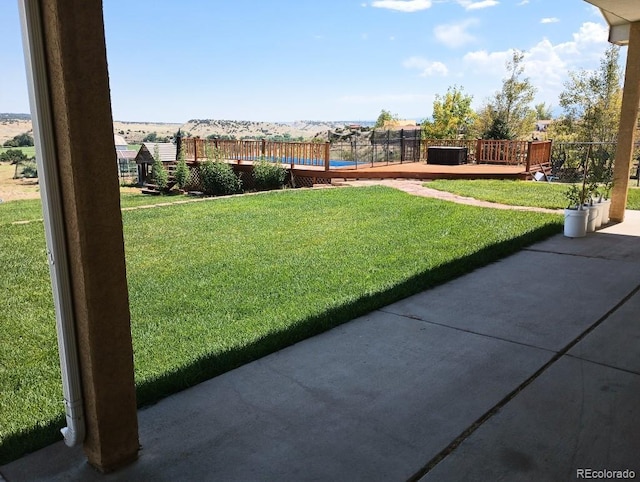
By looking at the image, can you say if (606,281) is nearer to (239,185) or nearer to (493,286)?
(493,286)

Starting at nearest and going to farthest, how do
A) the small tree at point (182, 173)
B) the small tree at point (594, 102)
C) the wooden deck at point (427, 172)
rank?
the wooden deck at point (427, 172) < the small tree at point (182, 173) < the small tree at point (594, 102)

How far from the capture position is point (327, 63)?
7125cm

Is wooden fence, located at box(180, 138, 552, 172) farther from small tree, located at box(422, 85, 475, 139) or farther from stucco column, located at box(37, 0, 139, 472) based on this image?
stucco column, located at box(37, 0, 139, 472)

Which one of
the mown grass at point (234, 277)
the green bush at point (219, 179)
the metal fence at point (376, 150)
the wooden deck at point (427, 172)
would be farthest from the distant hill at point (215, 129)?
the mown grass at point (234, 277)

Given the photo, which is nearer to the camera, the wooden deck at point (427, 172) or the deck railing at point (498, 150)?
the wooden deck at point (427, 172)

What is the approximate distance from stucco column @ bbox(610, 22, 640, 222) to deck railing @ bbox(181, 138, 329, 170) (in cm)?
904

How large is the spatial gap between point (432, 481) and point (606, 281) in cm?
370

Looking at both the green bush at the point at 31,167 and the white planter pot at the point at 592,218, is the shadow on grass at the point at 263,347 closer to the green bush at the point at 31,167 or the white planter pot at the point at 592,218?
the green bush at the point at 31,167

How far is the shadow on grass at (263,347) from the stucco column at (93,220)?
0.43 metres

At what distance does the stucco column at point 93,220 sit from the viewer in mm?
1848

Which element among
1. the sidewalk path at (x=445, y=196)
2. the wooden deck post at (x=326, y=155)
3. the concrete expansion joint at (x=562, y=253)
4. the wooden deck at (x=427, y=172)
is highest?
the wooden deck post at (x=326, y=155)

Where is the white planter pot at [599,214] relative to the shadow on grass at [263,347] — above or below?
above

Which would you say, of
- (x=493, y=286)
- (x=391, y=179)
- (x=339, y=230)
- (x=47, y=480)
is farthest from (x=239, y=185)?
(x=47, y=480)

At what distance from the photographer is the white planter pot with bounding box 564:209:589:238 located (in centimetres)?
694
